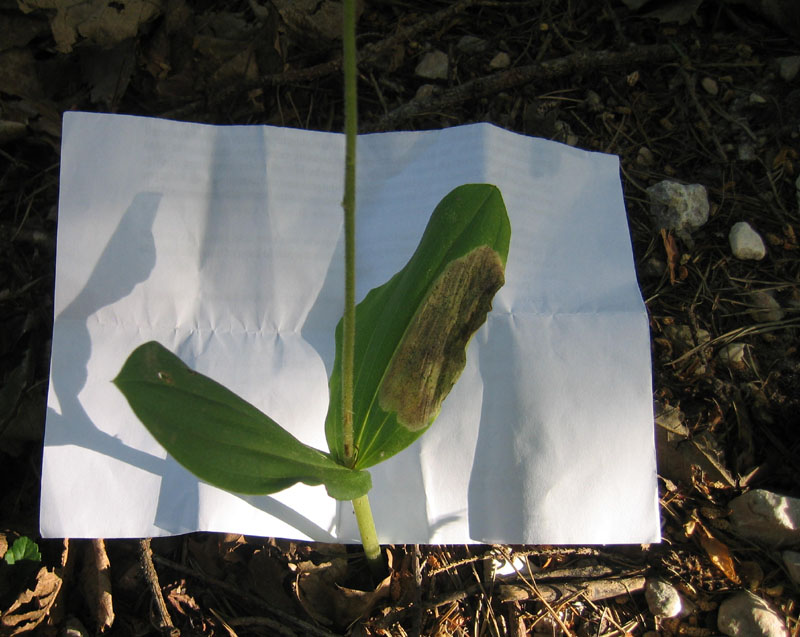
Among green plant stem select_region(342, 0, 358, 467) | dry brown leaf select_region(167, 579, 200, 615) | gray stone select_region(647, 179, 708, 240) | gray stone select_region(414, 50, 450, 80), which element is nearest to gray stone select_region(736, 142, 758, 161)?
Result: gray stone select_region(647, 179, 708, 240)

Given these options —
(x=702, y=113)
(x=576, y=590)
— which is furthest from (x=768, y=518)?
(x=702, y=113)

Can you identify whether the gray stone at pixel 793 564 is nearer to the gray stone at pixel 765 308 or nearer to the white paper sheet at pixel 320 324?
the white paper sheet at pixel 320 324

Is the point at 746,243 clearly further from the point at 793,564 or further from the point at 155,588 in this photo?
the point at 155,588

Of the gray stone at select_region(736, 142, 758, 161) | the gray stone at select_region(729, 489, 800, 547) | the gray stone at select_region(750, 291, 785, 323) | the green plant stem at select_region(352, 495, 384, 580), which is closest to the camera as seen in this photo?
the green plant stem at select_region(352, 495, 384, 580)

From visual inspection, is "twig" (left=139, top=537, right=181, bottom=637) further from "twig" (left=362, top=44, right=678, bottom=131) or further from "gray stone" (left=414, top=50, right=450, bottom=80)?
"gray stone" (left=414, top=50, right=450, bottom=80)

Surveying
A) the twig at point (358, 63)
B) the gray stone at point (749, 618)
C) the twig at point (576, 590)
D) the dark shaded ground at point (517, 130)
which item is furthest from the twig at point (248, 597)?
the twig at point (358, 63)

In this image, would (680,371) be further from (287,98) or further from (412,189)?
(287,98)
